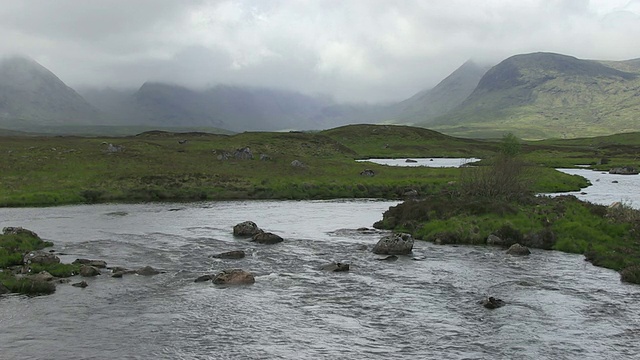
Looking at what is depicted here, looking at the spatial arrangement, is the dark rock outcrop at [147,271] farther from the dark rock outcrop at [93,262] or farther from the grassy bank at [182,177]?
the grassy bank at [182,177]

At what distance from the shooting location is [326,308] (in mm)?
28766

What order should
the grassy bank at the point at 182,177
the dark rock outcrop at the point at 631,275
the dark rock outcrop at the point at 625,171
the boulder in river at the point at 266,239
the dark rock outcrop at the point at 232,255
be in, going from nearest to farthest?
the dark rock outcrop at the point at 631,275 < the dark rock outcrop at the point at 232,255 < the boulder in river at the point at 266,239 < the grassy bank at the point at 182,177 < the dark rock outcrop at the point at 625,171

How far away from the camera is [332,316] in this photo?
90.3ft

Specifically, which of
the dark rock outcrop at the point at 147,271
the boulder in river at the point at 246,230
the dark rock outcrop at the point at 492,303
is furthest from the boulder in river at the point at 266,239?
the dark rock outcrop at the point at 492,303

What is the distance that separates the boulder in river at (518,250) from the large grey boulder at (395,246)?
7965 millimetres

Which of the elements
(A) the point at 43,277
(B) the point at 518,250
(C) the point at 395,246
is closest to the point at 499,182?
(B) the point at 518,250

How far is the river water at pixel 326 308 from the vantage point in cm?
2325

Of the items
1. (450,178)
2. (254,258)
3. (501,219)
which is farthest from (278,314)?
(450,178)

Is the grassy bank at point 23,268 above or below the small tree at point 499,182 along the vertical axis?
below

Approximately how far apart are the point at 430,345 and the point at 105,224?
43.2 meters

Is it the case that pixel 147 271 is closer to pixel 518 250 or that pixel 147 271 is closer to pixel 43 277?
pixel 43 277

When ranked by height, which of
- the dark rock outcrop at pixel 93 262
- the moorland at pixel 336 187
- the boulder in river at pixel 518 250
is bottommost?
the dark rock outcrop at pixel 93 262

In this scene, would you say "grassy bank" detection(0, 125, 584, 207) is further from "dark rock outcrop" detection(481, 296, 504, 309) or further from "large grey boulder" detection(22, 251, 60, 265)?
"dark rock outcrop" detection(481, 296, 504, 309)

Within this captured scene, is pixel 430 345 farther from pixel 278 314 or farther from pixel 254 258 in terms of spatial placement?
pixel 254 258
